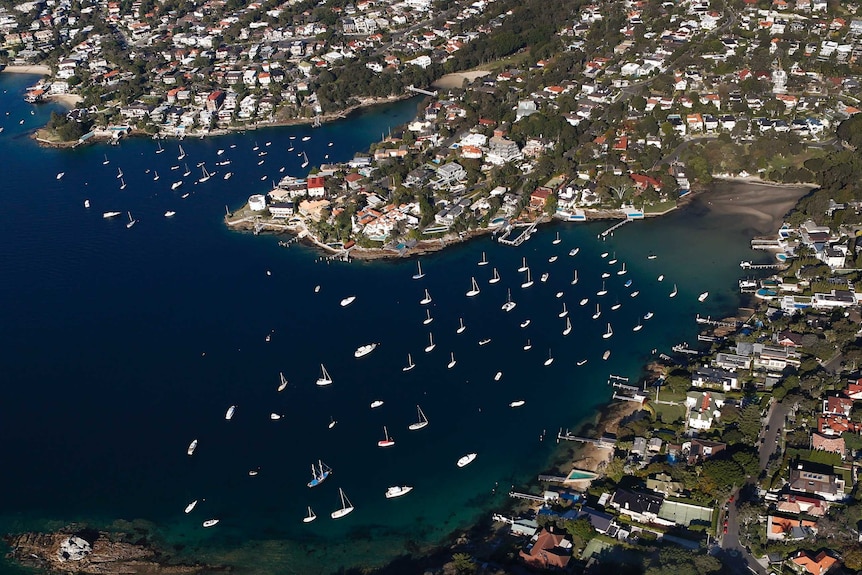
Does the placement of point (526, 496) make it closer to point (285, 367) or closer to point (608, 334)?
A: point (608, 334)

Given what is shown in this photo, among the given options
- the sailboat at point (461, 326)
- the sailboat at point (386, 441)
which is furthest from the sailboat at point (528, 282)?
the sailboat at point (386, 441)

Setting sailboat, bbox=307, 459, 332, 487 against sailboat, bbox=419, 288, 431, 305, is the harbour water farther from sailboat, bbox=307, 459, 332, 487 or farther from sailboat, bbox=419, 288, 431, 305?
sailboat, bbox=419, 288, 431, 305

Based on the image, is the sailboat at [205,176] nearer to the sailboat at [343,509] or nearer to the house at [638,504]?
the sailboat at [343,509]

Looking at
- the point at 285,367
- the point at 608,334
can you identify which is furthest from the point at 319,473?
the point at 608,334

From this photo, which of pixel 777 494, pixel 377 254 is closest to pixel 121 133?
pixel 377 254

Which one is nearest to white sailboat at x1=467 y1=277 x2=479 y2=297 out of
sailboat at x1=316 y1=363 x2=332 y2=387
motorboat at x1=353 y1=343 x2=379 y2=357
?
motorboat at x1=353 y1=343 x2=379 y2=357

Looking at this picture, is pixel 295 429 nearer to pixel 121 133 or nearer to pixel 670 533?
pixel 670 533
